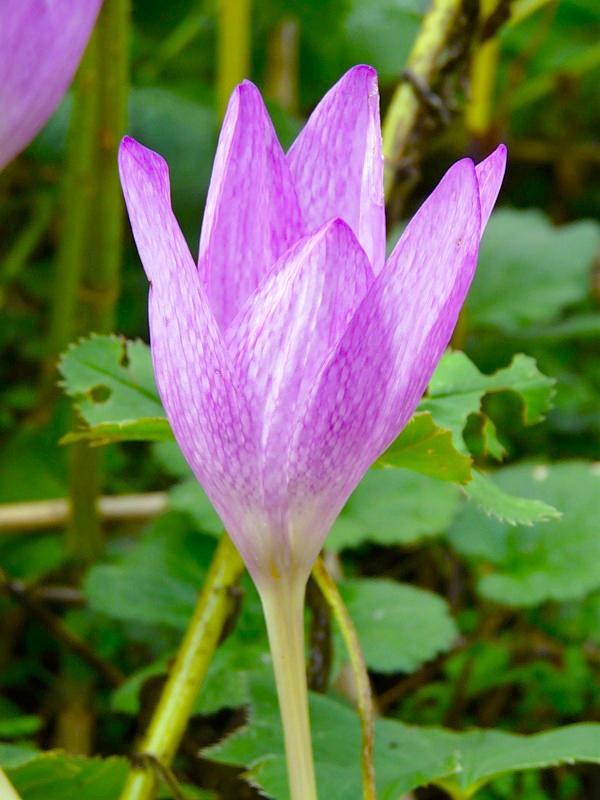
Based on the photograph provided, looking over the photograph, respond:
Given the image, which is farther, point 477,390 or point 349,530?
point 349,530

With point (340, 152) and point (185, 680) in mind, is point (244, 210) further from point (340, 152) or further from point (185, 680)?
point (185, 680)

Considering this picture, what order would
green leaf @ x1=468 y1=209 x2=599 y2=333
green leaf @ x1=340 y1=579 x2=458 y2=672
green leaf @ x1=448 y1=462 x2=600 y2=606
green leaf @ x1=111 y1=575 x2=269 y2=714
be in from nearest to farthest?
green leaf @ x1=111 y1=575 x2=269 y2=714
green leaf @ x1=340 y1=579 x2=458 y2=672
green leaf @ x1=448 y1=462 x2=600 y2=606
green leaf @ x1=468 y1=209 x2=599 y2=333

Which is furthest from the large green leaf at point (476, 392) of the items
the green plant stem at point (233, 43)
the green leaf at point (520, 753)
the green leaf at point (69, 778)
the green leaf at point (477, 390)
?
the green plant stem at point (233, 43)

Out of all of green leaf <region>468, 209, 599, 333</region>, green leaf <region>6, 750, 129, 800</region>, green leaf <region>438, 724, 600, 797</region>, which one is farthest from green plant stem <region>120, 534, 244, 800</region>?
green leaf <region>468, 209, 599, 333</region>

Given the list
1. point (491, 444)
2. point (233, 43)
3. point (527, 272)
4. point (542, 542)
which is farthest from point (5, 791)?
point (527, 272)

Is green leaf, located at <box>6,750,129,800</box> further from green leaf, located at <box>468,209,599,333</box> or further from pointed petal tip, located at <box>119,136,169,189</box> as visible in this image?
green leaf, located at <box>468,209,599,333</box>

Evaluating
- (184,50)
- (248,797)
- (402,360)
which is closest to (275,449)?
(402,360)

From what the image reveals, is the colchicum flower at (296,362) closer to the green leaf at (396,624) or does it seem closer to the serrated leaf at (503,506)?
the serrated leaf at (503,506)
